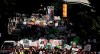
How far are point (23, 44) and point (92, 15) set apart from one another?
8.19 meters

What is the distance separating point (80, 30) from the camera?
45.2 m

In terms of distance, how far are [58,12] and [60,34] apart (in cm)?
4436

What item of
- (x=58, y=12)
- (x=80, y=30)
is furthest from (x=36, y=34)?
(x=58, y=12)

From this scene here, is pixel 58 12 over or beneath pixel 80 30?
beneath

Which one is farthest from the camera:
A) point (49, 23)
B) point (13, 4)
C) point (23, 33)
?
point (49, 23)

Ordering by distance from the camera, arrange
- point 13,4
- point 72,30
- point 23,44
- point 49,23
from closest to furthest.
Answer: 1. point 23,44
2. point 13,4
3. point 72,30
4. point 49,23

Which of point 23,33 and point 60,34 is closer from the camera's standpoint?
point 60,34

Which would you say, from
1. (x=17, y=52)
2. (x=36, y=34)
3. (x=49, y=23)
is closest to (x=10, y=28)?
(x=49, y=23)

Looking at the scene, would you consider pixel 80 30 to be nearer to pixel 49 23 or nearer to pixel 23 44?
pixel 23 44

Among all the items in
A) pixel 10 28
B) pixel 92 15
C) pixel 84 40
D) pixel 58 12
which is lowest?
pixel 58 12

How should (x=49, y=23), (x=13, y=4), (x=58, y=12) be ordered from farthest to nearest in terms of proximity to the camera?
(x=58, y=12)
(x=49, y=23)
(x=13, y=4)

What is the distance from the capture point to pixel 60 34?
51.1 metres

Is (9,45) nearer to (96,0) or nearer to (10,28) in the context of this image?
(96,0)

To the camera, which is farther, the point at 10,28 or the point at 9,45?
the point at 10,28
